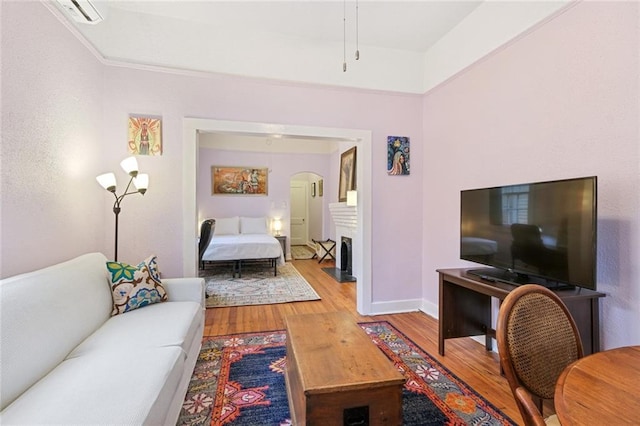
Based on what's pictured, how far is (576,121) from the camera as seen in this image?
76.0 inches

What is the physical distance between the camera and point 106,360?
140 cm

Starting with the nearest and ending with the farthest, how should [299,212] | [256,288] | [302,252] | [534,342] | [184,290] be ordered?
[534,342] → [184,290] → [256,288] → [302,252] → [299,212]

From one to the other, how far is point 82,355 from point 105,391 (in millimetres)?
461

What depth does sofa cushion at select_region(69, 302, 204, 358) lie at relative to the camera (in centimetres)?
157

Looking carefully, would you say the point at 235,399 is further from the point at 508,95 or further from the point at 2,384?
the point at 508,95

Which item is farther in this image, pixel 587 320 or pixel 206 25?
pixel 206 25

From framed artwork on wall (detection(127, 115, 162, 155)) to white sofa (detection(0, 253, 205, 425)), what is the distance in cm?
135

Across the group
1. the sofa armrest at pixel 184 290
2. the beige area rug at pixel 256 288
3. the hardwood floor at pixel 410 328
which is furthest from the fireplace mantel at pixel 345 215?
the sofa armrest at pixel 184 290

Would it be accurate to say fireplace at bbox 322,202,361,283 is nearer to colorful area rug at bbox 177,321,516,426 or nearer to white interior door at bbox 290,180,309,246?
colorful area rug at bbox 177,321,516,426

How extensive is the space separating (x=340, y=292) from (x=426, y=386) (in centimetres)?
243

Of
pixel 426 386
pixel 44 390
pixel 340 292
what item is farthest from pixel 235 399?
pixel 340 292

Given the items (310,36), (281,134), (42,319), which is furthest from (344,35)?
(42,319)

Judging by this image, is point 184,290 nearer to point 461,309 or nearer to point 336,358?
point 336,358

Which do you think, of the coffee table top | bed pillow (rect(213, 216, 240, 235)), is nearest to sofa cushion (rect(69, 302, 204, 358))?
the coffee table top
